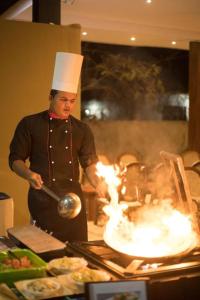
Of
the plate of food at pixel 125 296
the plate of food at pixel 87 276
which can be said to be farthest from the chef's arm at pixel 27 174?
the plate of food at pixel 125 296

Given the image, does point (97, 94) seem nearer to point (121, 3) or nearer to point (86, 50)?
point (86, 50)

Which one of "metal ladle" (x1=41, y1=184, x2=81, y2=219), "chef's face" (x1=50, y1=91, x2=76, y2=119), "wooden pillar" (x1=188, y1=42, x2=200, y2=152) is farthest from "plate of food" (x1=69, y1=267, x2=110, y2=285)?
"wooden pillar" (x1=188, y1=42, x2=200, y2=152)

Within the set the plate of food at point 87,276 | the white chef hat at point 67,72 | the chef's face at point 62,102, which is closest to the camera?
the plate of food at point 87,276

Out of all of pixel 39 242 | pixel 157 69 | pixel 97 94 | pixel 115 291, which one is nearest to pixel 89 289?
pixel 115 291

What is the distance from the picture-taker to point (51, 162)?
3.21 m

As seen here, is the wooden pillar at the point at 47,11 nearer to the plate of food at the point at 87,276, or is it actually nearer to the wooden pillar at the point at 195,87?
the plate of food at the point at 87,276

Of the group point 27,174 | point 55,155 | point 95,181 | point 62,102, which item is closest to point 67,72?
point 62,102

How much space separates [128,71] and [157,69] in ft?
2.23

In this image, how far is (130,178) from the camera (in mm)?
6461

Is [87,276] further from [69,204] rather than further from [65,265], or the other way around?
[69,204]

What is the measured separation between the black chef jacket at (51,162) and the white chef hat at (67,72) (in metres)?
0.25

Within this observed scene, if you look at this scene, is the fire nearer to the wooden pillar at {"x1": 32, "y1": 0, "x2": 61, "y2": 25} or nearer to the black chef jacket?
the black chef jacket

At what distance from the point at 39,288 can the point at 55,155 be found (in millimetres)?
1489

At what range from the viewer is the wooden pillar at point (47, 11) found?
15.9 feet
